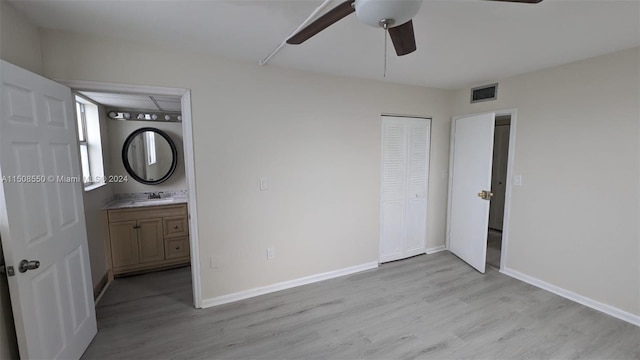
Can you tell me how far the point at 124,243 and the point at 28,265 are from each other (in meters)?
1.84

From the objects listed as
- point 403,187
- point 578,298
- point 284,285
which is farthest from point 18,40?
point 578,298

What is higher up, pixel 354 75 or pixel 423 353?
pixel 354 75

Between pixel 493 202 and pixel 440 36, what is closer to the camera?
pixel 440 36

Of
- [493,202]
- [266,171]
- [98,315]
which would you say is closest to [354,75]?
[266,171]

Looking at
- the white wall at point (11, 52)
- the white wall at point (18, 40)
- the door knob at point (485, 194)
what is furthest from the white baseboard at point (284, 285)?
the white wall at point (18, 40)

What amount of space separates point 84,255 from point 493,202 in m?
5.78

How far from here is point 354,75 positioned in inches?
117

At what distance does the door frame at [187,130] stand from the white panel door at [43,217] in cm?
19

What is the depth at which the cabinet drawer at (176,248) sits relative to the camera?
3398mm

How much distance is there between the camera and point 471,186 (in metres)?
3.44

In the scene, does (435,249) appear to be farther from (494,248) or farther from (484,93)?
(484,93)

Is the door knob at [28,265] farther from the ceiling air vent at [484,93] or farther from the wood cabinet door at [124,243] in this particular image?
the ceiling air vent at [484,93]

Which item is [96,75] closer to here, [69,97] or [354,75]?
[69,97]

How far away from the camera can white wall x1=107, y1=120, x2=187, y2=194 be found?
3.51m
